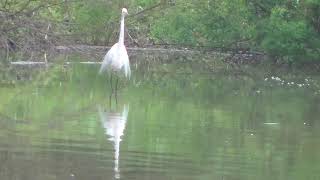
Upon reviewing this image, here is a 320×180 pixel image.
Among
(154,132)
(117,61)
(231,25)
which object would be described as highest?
(231,25)

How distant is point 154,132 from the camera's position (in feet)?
36.8

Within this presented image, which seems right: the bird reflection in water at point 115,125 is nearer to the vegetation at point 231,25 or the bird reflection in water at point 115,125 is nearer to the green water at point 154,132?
the green water at point 154,132

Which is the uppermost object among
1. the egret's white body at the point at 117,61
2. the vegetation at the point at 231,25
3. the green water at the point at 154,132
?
the vegetation at the point at 231,25

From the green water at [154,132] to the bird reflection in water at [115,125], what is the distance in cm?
2

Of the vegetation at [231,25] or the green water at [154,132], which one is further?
the vegetation at [231,25]

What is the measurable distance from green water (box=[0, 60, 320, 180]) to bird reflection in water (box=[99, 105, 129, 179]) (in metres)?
0.02

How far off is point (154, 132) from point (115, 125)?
2.47 feet

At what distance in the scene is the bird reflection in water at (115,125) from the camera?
930 centimetres

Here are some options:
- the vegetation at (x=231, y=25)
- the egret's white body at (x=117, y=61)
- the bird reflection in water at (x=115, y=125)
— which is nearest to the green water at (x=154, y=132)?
the bird reflection in water at (x=115, y=125)

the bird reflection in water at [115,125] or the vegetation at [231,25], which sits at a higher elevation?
the vegetation at [231,25]

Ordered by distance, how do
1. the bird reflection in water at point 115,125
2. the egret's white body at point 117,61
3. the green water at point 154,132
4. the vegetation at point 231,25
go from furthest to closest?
1. the vegetation at point 231,25
2. the egret's white body at point 117,61
3. the bird reflection in water at point 115,125
4. the green water at point 154,132

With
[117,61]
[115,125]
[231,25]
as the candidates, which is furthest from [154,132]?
[231,25]

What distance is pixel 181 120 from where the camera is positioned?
12.7 meters

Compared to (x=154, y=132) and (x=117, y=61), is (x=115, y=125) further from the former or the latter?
(x=117, y=61)
